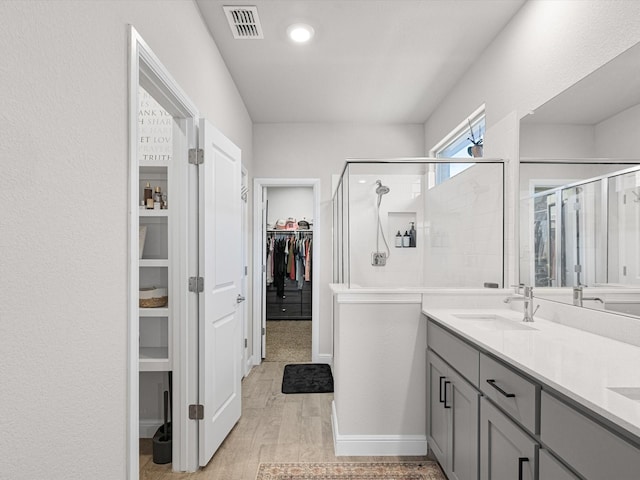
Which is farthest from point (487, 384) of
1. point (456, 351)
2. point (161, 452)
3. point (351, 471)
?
point (161, 452)

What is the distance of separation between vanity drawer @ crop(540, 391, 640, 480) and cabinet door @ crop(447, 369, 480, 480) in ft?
1.69

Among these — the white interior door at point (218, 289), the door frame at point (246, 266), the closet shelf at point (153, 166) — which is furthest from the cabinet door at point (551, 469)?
the door frame at point (246, 266)

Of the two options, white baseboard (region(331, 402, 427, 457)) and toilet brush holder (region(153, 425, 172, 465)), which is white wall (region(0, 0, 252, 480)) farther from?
white baseboard (region(331, 402, 427, 457))

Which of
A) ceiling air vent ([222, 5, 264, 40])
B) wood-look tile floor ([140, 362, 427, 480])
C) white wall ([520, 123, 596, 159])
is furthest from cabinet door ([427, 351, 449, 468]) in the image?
ceiling air vent ([222, 5, 264, 40])

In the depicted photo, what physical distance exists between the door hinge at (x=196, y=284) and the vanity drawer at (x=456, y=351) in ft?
4.49

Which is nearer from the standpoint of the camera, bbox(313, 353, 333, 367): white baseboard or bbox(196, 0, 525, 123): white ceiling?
bbox(196, 0, 525, 123): white ceiling

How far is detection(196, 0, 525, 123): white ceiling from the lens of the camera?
242 cm

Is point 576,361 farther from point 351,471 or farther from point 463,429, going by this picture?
point 351,471

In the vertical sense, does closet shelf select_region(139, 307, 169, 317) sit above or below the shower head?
below

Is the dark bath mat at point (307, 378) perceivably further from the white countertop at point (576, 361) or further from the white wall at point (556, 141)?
the white wall at point (556, 141)

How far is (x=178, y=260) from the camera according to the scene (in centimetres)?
231

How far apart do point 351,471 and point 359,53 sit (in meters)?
2.80

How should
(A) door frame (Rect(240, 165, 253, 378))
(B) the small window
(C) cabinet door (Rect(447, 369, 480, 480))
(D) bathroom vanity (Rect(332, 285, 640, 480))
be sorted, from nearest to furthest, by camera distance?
(D) bathroom vanity (Rect(332, 285, 640, 480)) → (C) cabinet door (Rect(447, 369, 480, 480)) → (B) the small window → (A) door frame (Rect(240, 165, 253, 378))

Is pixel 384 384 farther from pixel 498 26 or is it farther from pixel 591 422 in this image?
pixel 498 26
